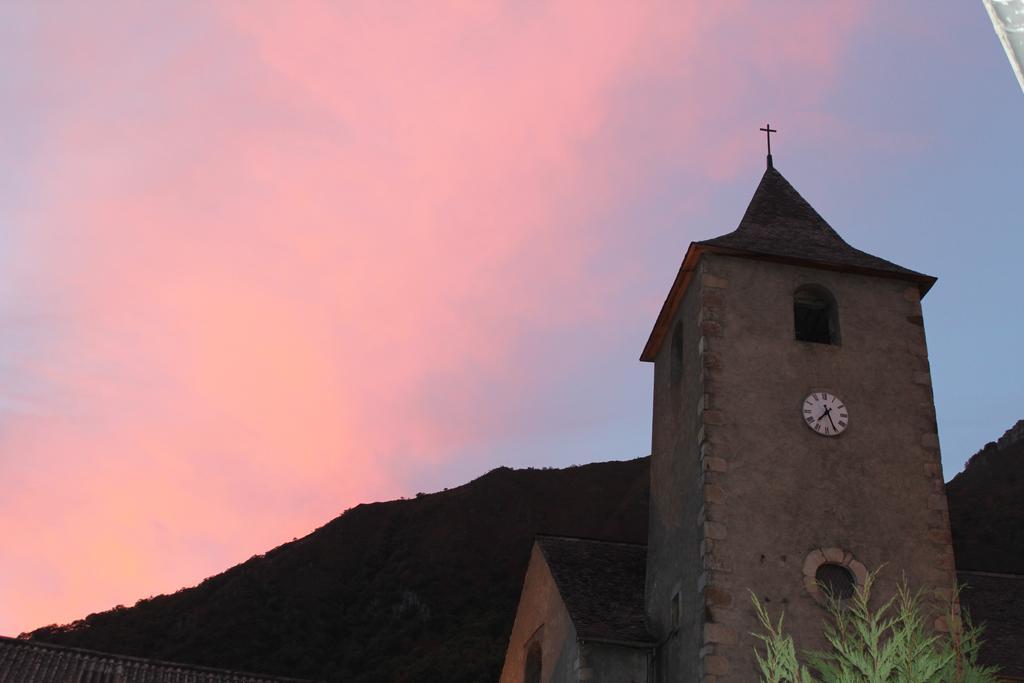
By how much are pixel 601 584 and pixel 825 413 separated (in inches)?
212

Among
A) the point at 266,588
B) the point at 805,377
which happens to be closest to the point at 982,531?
the point at 805,377

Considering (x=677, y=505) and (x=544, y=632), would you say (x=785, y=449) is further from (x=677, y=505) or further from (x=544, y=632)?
(x=544, y=632)

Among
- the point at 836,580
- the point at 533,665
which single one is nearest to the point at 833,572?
the point at 836,580

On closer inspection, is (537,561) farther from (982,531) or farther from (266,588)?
(266,588)

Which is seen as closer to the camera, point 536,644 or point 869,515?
point 869,515

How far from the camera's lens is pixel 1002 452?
53.2 metres

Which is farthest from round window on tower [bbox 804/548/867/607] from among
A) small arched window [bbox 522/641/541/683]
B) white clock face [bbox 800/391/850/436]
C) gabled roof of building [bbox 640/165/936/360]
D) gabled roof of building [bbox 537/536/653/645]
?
small arched window [bbox 522/641/541/683]

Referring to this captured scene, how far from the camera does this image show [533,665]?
20234mm

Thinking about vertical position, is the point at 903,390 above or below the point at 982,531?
below

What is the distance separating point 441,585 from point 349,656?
9721mm

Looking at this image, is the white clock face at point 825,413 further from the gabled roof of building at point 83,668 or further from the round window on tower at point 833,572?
the gabled roof of building at point 83,668

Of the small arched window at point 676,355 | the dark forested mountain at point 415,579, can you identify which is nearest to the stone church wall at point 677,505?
the small arched window at point 676,355

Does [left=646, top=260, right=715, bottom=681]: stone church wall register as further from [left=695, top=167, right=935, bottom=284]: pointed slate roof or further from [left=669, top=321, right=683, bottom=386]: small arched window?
[left=695, top=167, right=935, bottom=284]: pointed slate roof

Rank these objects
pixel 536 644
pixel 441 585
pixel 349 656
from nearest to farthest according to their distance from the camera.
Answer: pixel 536 644, pixel 349 656, pixel 441 585
